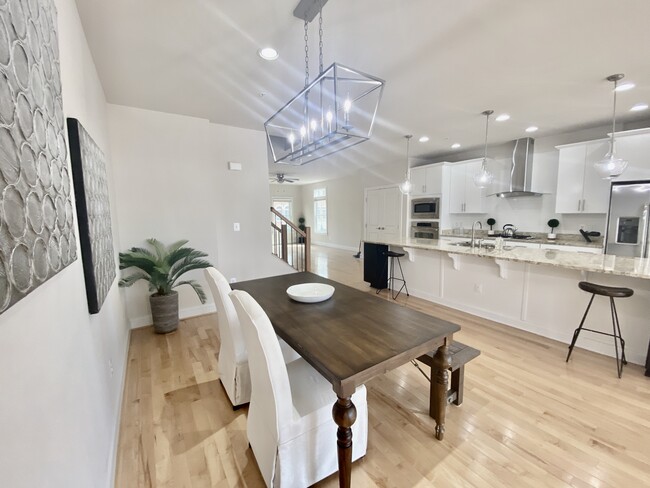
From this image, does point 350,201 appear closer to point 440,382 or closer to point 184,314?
point 184,314

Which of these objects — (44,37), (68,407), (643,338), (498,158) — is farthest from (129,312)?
(498,158)

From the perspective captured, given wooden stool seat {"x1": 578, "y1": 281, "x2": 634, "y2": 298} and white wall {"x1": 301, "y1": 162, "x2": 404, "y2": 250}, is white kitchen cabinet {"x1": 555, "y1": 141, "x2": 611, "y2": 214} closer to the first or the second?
wooden stool seat {"x1": 578, "y1": 281, "x2": 634, "y2": 298}

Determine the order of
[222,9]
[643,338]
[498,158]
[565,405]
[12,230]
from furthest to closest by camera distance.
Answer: [498,158]
[643,338]
[565,405]
[222,9]
[12,230]

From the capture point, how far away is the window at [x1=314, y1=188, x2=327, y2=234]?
10.6 m

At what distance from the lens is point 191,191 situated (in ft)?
11.8

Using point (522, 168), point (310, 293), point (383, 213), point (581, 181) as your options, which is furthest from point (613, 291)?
point (383, 213)

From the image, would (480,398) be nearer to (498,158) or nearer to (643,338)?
(643,338)

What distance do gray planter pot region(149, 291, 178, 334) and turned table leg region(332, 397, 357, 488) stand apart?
2.70 metres

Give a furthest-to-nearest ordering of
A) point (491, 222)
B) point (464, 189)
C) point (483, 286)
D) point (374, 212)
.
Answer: point (374, 212) < point (464, 189) < point (491, 222) < point (483, 286)

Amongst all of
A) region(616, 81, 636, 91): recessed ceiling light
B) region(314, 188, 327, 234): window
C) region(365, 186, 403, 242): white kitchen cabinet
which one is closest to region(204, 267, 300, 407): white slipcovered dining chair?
region(616, 81, 636, 91): recessed ceiling light

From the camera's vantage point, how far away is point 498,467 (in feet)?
5.09

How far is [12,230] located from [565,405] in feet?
10.1

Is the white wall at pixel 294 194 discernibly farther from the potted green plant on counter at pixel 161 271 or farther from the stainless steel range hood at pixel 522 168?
the potted green plant on counter at pixel 161 271

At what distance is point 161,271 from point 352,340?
8.54 ft
